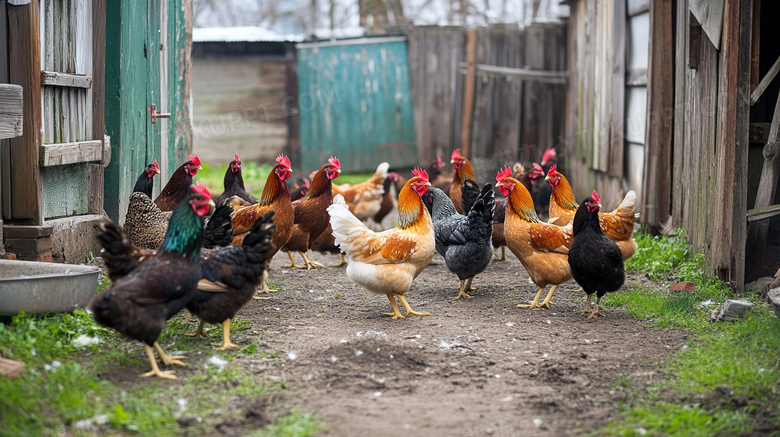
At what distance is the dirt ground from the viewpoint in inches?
153

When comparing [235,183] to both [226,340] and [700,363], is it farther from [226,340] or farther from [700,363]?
[700,363]

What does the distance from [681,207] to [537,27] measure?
311 inches

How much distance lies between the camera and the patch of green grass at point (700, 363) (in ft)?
12.2

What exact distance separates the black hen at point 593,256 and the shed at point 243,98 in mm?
10389

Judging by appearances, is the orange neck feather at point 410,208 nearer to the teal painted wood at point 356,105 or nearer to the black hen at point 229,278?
the black hen at point 229,278

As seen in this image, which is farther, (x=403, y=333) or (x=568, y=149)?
(x=568, y=149)

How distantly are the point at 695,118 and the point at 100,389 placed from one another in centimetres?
632

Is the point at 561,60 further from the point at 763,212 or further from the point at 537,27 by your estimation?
the point at 763,212

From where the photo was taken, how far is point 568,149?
579 inches

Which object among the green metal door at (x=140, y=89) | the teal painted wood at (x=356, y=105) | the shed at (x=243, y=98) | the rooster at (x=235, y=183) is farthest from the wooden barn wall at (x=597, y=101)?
the green metal door at (x=140, y=89)

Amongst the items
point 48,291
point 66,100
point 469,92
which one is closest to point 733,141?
point 48,291

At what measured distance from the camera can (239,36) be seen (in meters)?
15.6

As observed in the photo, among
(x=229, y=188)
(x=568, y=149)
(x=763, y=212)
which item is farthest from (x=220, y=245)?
(x=568, y=149)

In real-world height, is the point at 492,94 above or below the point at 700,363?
above
